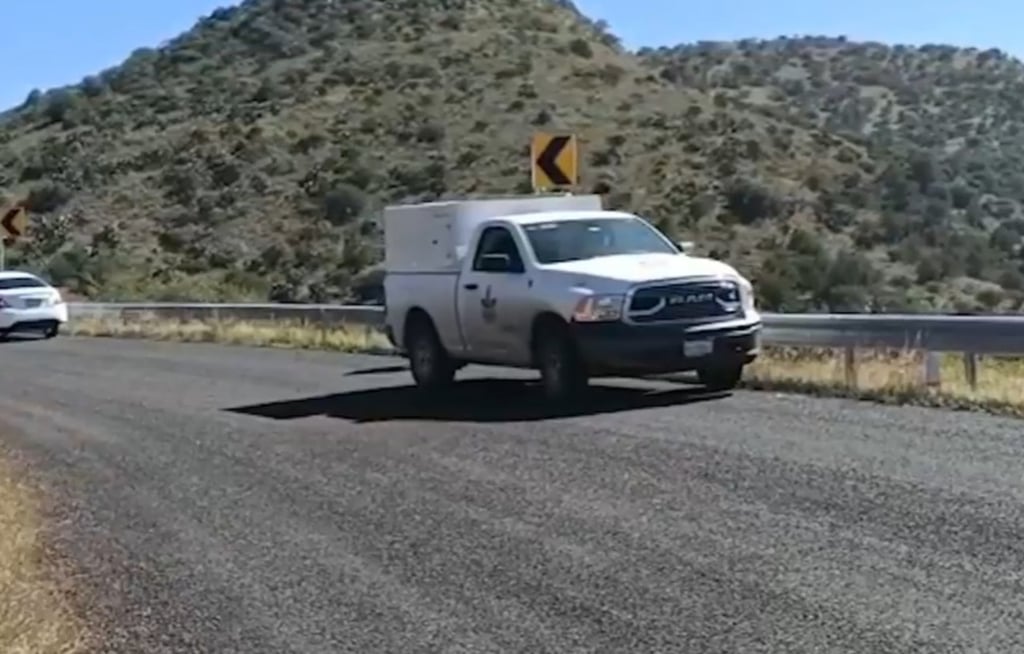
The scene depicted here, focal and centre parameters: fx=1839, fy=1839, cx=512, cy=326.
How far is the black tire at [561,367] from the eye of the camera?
1650 centimetres

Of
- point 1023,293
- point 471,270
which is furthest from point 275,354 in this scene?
point 1023,293

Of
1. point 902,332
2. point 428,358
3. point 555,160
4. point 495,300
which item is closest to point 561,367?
point 495,300

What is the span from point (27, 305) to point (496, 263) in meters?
22.0

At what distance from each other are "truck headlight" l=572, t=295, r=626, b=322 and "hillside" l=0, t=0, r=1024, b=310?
15.7 metres

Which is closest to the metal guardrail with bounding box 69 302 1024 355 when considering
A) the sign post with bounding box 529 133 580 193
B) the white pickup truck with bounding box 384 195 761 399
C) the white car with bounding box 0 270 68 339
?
the white pickup truck with bounding box 384 195 761 399

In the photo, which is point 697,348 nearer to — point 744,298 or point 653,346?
point 653,346

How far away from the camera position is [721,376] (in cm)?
1711

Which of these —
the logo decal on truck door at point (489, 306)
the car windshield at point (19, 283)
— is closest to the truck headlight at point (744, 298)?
the logo decal on truck door at point (489, 306)

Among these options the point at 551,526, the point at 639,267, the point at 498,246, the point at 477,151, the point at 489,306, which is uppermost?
the point at 477,151

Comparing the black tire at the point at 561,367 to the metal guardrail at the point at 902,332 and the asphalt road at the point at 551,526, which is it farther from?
the metal guardrail at the point at 902,332

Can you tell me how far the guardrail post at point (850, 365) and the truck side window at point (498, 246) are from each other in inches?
127

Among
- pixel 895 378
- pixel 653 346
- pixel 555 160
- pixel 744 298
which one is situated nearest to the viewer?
pixel 653 346

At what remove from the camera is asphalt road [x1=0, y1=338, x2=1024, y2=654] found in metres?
7.98

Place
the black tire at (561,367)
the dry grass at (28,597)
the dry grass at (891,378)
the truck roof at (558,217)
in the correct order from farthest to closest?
the truck roof at (558,217)
the black tire at (561,367)
the dry grass at (891,378)
the dry grass at (28,597)
